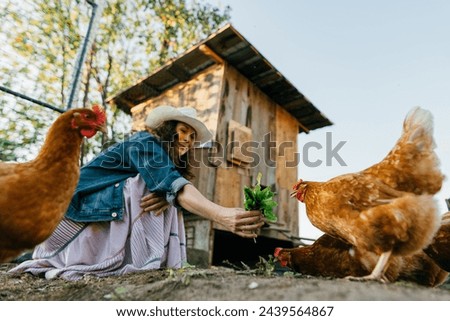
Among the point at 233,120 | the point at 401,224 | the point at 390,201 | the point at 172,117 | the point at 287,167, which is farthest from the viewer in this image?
the point at 287,167

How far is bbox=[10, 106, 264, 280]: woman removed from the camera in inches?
110

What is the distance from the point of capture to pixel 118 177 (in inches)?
126

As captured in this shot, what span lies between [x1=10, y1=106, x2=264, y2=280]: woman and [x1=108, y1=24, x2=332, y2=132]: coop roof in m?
4.98

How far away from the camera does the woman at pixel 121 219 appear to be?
2791mm

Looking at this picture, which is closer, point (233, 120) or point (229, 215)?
point (229, 215)

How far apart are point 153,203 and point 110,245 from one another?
1.68 ft

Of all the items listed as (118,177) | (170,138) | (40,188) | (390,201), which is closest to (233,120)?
(170,138)

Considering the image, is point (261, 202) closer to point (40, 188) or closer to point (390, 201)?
point (390, 201)

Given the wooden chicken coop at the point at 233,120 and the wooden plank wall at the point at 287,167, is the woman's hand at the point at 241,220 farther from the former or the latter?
the wooden plank wall at the point at 287,167

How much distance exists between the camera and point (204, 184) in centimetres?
735

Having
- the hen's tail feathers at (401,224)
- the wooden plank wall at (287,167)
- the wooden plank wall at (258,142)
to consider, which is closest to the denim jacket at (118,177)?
the hen's tail feathers at (401,224)
